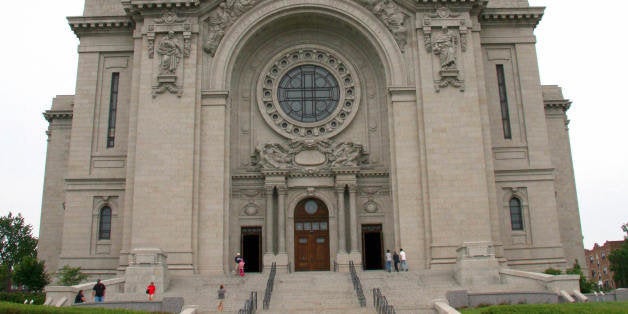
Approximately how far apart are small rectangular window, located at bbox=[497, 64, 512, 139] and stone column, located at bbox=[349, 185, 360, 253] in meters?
9.36

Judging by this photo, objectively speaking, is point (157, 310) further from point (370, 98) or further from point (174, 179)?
point (370, 98)

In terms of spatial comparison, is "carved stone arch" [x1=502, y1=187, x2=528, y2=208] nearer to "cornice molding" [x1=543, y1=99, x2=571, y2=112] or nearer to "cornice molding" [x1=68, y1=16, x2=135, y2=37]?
"cornice molding" [x1=543, y1=99, x2=571, y2=112]

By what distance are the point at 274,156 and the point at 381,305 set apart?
1510cm

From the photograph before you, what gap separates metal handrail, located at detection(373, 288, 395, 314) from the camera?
1939 centimetres

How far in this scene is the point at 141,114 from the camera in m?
33.0

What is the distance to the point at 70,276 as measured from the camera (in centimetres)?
3044

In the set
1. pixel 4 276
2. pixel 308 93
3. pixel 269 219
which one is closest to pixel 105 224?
pixel 269 219

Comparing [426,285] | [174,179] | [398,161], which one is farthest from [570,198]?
[174,179]

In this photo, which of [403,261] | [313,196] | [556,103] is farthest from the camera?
[556,103]

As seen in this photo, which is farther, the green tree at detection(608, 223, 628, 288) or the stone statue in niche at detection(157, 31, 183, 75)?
the green tree at detection(608, 223, 628, 288)

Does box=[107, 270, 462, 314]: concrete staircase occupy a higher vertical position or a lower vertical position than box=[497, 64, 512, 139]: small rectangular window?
lower

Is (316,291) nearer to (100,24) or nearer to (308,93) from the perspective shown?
(308,93)

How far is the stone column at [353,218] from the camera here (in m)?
33.2

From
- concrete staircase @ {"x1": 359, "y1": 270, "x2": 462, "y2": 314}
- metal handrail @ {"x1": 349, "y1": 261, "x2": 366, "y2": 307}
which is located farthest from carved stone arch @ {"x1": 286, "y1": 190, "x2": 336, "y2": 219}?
metal handrail @ {"x1": 349, "y1": 261, "x2": 366, "y2": 307}
